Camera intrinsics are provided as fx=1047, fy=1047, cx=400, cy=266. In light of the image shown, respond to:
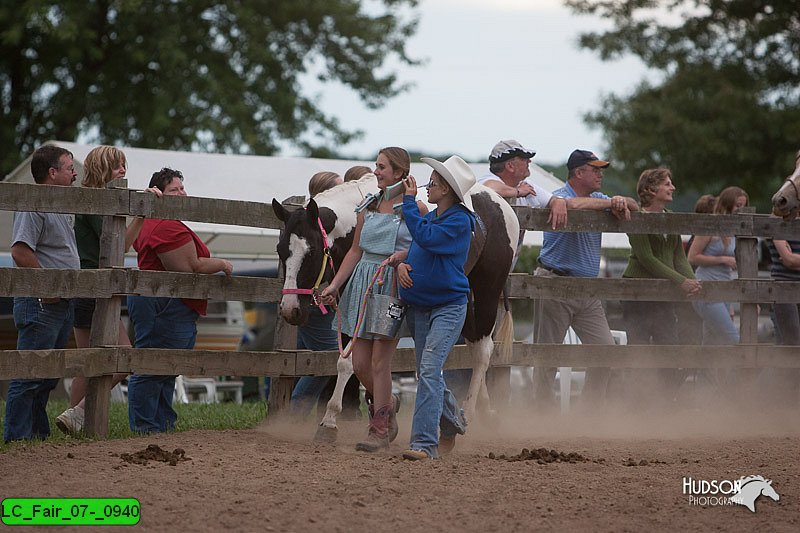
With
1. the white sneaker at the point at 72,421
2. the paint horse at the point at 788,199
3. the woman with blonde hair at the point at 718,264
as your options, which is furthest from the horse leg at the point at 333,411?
the paint horse at the point at 788,199

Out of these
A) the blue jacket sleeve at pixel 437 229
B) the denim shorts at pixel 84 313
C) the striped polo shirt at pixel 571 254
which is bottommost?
the denim shorts at pixel 84 313

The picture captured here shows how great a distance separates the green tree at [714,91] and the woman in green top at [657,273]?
15207 mm

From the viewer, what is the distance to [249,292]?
7.06m

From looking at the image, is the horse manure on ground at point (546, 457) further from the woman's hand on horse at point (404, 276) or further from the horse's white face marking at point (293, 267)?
the horse's white face marking at point (293, 267)

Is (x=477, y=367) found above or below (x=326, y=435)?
above

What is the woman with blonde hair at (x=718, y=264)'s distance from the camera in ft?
30.2

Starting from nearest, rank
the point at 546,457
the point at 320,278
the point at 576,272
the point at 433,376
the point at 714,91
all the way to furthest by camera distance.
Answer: the point at 433,376 → the point at 546,457 → the point at 320,278 → the point at 576,272 → the point at 714,91

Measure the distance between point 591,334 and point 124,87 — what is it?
14.9 meters

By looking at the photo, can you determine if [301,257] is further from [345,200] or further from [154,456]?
[154,456]

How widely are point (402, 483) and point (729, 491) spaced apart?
1.59 m

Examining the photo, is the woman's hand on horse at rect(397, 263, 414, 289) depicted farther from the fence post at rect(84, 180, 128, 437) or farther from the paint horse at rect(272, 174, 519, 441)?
the fence post at rect(84, 180, 128, 437)

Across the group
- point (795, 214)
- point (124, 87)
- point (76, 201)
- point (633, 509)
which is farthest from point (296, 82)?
point (633, 509)

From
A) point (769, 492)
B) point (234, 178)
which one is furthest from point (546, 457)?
point (234, 178)

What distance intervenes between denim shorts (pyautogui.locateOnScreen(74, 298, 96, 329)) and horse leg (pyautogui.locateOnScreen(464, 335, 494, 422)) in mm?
2609
